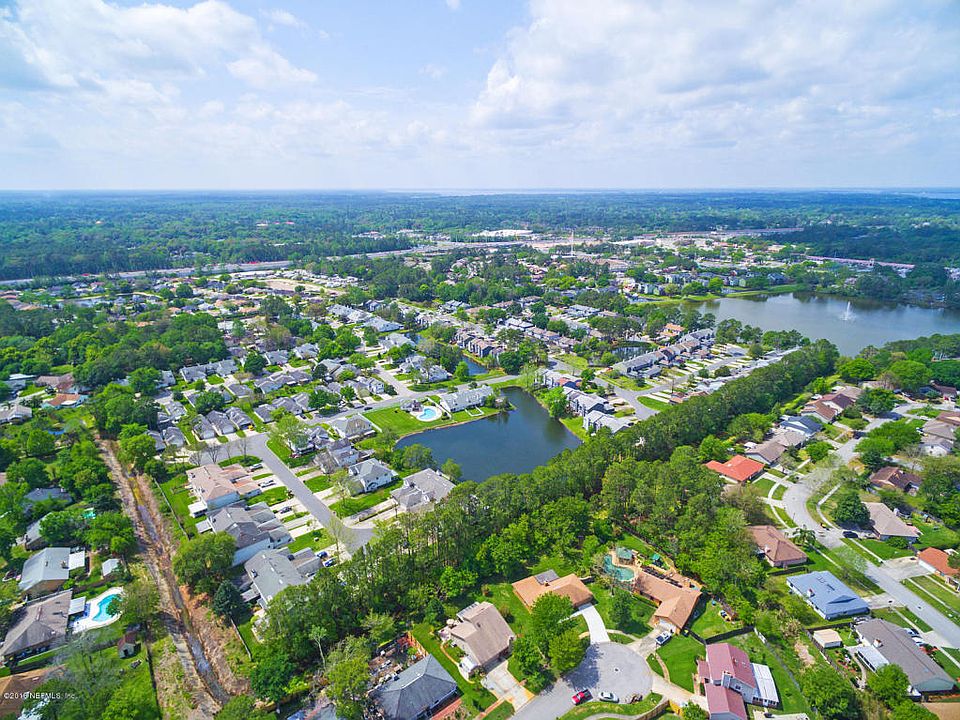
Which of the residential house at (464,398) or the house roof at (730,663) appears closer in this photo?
the house roof at (730,663)

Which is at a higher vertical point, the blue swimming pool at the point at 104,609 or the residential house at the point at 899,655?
the residential house at the point at 899,655

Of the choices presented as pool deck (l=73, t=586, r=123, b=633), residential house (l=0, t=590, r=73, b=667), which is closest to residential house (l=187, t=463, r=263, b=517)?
pool deck (l=73, t=586, r=123, b=633)

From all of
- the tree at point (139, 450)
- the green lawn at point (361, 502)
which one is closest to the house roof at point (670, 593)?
the green lawn at point (361, 502)

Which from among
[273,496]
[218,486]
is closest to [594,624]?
[273,496]

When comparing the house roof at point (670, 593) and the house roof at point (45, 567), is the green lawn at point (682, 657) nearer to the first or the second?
the house roof at point (670, 593)

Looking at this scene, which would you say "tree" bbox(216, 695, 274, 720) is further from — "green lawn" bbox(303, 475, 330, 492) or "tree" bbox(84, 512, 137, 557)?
"green lawn" bbox(303, 475, 330, 492)

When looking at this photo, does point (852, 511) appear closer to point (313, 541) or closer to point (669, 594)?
point (669, 594)
